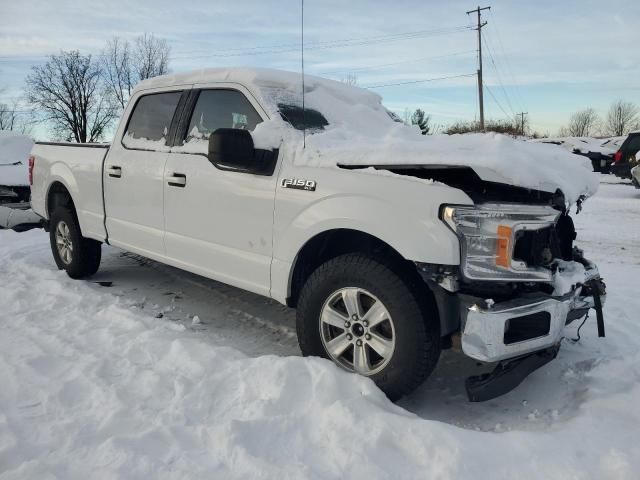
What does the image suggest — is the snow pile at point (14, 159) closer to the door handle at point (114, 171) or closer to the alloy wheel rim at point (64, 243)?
the alloy wheel rim at point (64, 243)

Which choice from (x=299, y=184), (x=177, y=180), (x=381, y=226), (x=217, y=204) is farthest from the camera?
(x=177, y=180)

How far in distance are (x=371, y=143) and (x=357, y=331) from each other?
114 cm

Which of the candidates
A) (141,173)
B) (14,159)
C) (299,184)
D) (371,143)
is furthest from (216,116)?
(14,159)

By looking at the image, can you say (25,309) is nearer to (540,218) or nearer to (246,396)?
(246,396)

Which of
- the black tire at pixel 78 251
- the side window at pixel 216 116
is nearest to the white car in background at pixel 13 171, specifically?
the black tire at pixel 78 251

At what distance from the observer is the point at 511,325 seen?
8.79ft

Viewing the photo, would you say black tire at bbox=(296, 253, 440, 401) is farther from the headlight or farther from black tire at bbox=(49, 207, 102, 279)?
black tire at bbox=(49, 207, 102, 279)

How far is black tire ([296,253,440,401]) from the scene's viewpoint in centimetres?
277

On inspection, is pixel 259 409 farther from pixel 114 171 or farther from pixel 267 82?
pixel 114 171

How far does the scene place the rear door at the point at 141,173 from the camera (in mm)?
4359

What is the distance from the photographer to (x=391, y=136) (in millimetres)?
3408

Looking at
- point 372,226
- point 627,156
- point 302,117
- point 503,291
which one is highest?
point 627,156

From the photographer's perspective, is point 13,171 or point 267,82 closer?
point 267,82

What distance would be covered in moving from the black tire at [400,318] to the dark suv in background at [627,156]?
14091mm
